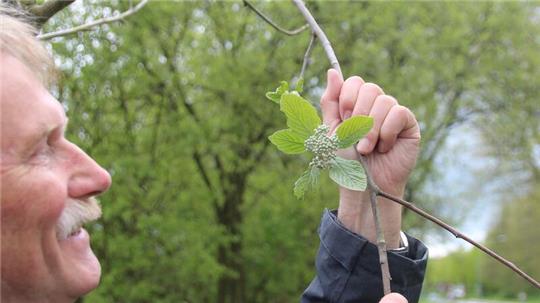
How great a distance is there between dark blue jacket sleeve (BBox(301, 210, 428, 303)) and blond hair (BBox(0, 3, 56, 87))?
2.07ft

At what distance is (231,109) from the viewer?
857cm

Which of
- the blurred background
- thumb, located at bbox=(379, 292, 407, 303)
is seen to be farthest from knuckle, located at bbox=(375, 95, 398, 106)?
the blurred background

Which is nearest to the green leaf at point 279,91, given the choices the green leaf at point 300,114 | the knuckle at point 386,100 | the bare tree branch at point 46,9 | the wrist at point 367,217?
the green leaf at point 300,114

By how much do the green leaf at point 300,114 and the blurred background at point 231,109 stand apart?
5118mm

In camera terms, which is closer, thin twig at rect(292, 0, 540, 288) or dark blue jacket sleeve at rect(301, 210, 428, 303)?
thin twig at rect(292, 0, 540, 288)

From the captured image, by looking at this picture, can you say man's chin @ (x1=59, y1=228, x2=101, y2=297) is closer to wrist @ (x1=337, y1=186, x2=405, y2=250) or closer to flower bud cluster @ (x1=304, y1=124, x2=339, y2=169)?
flower bud cluster @ (x1=304, y1=124, x2=339, y2=169)

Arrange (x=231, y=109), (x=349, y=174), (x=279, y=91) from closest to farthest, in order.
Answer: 1. (x=349, y=174)
2. (x=279, y=91)
3. (x=231, y=109)

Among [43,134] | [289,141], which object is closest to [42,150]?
[43,134]

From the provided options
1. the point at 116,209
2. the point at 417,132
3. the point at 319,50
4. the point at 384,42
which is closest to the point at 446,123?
the point at 384,42

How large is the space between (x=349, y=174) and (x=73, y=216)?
40 centimetres

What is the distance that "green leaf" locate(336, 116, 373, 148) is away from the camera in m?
1.07

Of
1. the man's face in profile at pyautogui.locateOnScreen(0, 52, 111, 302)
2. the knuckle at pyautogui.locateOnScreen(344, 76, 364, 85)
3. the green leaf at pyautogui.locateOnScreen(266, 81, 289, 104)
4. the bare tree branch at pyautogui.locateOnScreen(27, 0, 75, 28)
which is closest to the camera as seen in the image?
the man's face in profile at pyautogui.locateOnScreen(0, 52, 111, 302)

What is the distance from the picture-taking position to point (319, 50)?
8500mm

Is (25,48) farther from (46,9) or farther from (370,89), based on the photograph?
(46,9)
